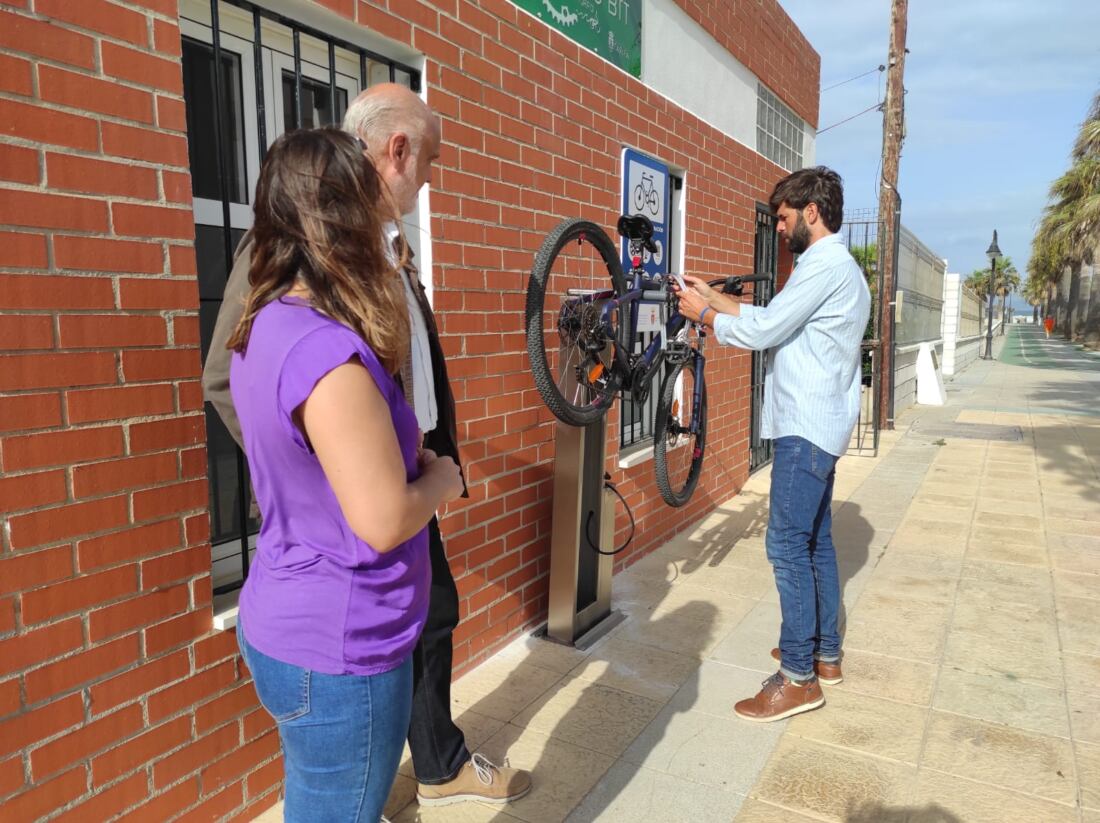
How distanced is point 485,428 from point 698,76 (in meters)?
3.59

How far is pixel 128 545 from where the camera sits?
1910mm

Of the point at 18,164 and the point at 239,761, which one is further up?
the point at 18,164

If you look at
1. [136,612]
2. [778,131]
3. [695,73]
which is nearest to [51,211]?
[136,612]

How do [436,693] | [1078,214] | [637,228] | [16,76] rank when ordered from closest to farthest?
[16,76] < [436,693] < [637,228] < [1078,214]

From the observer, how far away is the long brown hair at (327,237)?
1160mm

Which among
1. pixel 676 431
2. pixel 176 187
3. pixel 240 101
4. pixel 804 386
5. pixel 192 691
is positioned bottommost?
pixel 192 691

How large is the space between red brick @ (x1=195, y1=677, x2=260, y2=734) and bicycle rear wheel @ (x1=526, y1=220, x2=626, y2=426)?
143 cm

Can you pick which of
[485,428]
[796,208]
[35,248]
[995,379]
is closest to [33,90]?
[35,248]

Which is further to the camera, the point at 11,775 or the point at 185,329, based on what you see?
the point at 185,329

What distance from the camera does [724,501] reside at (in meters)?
6.25

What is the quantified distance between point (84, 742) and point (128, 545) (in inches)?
18.8

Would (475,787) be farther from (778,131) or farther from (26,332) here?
(778,131)

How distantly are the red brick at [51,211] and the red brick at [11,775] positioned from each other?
47.0 inches

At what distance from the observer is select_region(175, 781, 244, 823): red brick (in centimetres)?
213
